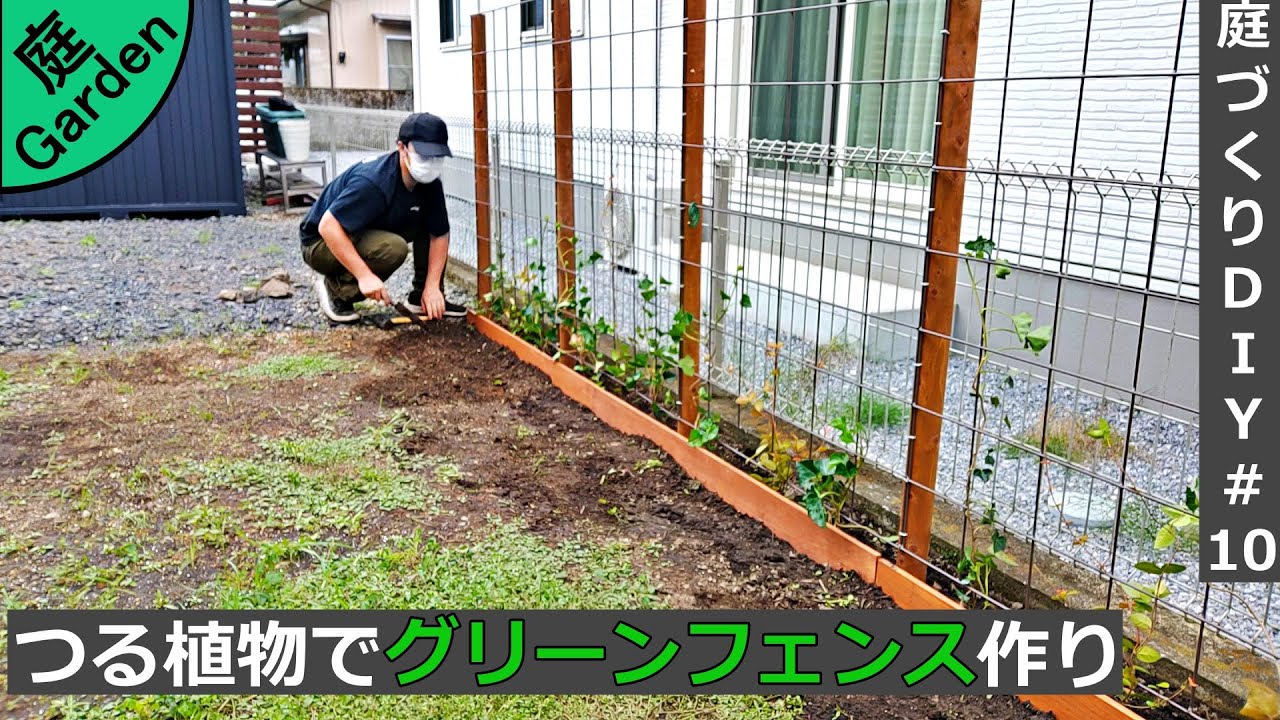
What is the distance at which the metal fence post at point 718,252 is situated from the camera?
10.6 feet

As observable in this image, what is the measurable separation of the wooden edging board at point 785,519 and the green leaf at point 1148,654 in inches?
4.2

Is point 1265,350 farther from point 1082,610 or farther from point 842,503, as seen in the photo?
point 842,503

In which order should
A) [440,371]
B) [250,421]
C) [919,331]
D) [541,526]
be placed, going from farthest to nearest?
[440,371]
[250,421]
[541,526]
[919,331]

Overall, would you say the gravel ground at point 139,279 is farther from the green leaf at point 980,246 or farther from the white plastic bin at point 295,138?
the green leaf at point 980,246

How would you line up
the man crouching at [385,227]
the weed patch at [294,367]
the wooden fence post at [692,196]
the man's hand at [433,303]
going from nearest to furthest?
the wooden fence post at [692,196] < the weed patch at [294,367] < the man crouching at [385,227] < the man's hand at [433,303]

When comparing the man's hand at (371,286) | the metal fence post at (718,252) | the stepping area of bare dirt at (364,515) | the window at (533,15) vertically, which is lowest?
the stepping area of bare dirt at (364,515)

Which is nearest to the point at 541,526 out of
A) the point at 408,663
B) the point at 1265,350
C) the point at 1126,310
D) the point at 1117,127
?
the point at 408,663

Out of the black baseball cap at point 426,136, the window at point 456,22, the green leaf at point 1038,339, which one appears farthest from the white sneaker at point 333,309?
the window at point 456,22

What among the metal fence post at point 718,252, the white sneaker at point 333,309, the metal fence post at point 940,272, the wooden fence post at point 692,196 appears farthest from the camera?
the white sneaker at point 333,309

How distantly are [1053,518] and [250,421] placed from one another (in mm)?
2908

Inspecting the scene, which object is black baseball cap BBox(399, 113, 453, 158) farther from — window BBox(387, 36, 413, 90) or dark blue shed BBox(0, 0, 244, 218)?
window BBox(387, 36, 413, 90)

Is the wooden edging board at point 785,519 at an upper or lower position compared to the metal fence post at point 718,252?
lower

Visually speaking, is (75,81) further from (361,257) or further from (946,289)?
(946,289)

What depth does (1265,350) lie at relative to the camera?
1.58m
